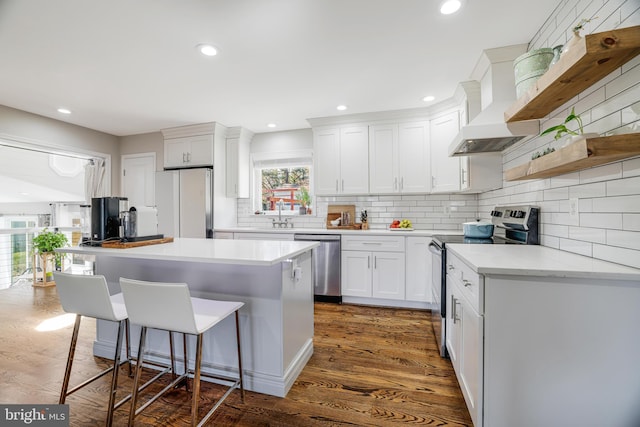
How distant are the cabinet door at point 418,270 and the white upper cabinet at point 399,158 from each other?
73 cm

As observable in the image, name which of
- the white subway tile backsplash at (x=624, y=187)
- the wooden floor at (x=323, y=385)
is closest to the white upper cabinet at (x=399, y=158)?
the wooden floor at (x=323, y=385)

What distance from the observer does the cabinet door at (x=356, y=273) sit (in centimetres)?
339

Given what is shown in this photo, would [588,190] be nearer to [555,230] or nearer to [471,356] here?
[555,230]

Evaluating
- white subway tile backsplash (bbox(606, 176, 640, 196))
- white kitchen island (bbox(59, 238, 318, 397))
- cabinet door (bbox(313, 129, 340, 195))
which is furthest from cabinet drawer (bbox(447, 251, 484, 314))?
cabinet door (bbox(313, 129, 340, 195))

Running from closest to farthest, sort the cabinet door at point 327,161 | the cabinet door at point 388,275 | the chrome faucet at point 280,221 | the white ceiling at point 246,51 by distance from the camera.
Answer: the white ceiling at point 246,51 < the cabinet door at point 388,275 < the cabinet door at point 327,161 < the chrome faucet at point 280,221

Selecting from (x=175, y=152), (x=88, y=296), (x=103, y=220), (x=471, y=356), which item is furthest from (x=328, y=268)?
(x=175, y=152)

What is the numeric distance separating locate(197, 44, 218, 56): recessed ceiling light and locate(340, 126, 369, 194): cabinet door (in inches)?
76.2

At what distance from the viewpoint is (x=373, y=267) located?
3.36 metres

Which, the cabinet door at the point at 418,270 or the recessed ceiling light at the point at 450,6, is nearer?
the recessed ceiling light at the point at 450,6

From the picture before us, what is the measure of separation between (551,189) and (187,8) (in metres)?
2.71

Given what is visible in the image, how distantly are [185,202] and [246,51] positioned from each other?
2.65 meters

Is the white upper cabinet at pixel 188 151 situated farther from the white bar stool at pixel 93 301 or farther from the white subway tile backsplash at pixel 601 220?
the white subway tile backsplash at pixel 601 220

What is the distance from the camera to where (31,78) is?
2701 millimetres

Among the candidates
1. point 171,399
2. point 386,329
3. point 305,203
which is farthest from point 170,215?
point 386,329
